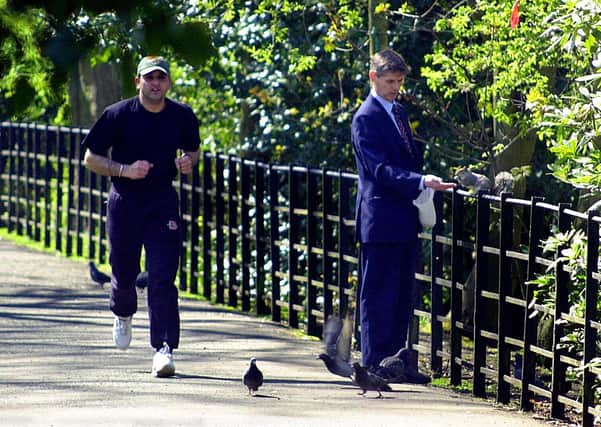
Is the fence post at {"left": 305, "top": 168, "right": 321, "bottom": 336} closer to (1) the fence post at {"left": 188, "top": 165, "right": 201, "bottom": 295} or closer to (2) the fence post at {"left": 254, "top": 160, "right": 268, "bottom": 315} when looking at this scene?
(2) the fence post at {"left": 254, "top": 160, "right": 268, "bottom": 315}

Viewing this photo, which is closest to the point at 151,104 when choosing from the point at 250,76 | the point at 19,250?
the point at 250,76

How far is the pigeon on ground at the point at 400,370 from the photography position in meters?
9.39

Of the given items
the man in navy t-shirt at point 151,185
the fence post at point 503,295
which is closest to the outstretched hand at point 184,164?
the man in navy t-shirt at point 151,185

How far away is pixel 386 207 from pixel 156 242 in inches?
57.6

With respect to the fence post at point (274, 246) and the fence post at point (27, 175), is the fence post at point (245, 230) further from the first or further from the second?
the fence post at point (27, 175)

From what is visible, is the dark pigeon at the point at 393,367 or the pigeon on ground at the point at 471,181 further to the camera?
the pigeon on ground at the point at 471,181

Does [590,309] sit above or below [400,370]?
above

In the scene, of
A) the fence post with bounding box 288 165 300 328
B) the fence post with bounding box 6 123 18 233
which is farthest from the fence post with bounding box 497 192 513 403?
the fence post with bounding box 6 123 18 233

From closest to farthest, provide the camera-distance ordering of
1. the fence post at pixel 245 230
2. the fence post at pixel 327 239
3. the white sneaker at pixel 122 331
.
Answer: the white sneaker at pixel 122 331, the fence post at pixel 327 239, the fence post at pixel 245 230

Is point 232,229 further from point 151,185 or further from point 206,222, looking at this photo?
point 151,185

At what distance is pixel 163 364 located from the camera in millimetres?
9523

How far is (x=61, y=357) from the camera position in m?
10.4

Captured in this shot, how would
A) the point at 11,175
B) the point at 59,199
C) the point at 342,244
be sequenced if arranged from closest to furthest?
the point at 342,244 < the point at 59,199 < the point at 11,175

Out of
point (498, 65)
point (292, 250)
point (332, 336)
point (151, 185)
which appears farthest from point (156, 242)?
point (292, 250)
